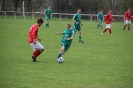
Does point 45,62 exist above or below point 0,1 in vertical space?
below

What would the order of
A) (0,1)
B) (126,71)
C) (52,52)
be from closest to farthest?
(126,71)
(52,52)
(0,1)

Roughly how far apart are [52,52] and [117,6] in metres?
46.6

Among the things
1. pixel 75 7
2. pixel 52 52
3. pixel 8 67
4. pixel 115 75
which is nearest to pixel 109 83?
pixel 115 75

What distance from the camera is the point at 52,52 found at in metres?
15.4

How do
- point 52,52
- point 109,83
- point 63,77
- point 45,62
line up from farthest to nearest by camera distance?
point 52,52
point 45,62
point 63,77
point 109,83

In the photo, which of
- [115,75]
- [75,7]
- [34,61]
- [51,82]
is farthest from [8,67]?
[75,7]

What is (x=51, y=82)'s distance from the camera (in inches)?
358

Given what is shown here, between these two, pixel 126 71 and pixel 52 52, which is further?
pixel 52 52

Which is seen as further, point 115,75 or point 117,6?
point 117,6

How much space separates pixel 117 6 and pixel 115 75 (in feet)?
168

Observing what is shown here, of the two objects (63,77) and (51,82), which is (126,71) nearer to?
(63,77)

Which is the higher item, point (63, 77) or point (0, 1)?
point (0, 1)

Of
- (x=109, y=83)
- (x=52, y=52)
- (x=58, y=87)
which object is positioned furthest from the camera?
(x=52, y=52)

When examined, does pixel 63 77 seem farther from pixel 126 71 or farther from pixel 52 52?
pixel 52 52
